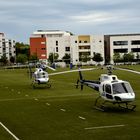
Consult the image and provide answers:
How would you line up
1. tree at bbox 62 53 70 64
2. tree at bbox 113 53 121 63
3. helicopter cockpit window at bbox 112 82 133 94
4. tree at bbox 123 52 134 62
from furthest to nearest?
tree at bbox 62 53 70 64 < tree at bbox 113 53 121 63 < tree at bbox 123 52 134 62 < helicopter cockpit window at bbox 112 82 133 94

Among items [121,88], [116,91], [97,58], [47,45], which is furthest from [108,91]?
[47,45]

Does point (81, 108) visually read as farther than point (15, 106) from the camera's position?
No

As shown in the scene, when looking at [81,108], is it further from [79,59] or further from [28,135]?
[79,59]

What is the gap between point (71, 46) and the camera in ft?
609

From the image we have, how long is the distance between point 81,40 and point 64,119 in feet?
537

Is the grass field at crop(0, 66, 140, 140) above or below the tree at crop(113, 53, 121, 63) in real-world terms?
below

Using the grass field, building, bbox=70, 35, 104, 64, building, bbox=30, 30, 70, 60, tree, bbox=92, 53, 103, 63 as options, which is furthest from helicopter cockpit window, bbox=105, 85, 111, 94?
building, bbox=30, 30, 70, 60

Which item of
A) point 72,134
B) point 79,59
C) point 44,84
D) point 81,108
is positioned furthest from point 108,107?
point 79,59

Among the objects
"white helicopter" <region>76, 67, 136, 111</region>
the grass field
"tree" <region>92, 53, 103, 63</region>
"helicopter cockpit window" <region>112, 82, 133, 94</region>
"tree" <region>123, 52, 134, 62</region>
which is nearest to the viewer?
the grass field

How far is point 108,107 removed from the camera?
26.4m

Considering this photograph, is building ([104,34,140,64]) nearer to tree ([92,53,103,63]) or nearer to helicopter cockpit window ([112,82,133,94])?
tree ([92,53,103,63])

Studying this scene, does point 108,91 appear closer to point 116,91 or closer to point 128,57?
point 116,91

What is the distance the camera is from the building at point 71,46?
183m

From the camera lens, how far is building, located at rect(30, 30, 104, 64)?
183m
